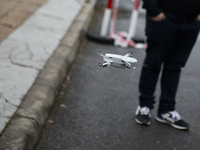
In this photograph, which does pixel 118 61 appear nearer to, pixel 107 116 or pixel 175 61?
pixel 175 61

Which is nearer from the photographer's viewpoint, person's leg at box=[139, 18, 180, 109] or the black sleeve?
the black sleeve

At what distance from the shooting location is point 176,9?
3.04 m

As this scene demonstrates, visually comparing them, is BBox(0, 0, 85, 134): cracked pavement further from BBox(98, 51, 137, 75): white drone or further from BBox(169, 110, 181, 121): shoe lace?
BBox(98, 51, 137, 75): white drone

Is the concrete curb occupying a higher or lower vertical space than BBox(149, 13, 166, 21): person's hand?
lower

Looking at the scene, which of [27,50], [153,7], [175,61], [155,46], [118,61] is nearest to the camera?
[118,61]

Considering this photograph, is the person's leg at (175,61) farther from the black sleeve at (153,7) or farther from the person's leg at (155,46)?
the black sleeve at (153,7)

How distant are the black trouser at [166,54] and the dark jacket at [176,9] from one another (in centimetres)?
5

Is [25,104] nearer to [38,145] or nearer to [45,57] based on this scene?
[38,145]

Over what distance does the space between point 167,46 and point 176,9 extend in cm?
33

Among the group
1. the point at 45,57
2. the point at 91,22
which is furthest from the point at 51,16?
the point at 45,57

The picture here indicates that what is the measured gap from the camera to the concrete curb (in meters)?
2.57

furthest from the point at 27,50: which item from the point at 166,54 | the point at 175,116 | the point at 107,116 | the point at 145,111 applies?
the point at 175,116

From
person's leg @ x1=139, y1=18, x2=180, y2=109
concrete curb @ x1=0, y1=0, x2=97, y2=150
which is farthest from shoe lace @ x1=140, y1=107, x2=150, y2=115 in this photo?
concrete curb @ x1=0, y1=0, x2=97, y2=150

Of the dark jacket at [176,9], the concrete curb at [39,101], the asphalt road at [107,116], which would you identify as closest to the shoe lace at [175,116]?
the asphalt road at [107,116]
